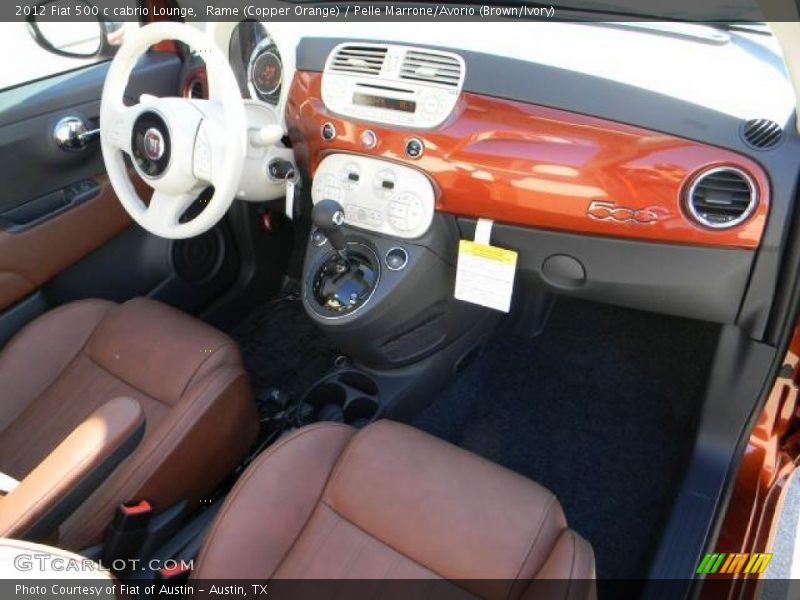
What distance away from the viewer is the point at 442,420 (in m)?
2.13

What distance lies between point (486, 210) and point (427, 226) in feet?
0.51

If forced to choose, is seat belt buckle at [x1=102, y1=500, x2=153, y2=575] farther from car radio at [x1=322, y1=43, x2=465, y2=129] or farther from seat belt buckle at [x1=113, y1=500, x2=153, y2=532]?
car radio at [x1=322, y1=43, x2=465, y2=129]

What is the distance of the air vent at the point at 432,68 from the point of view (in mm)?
1492

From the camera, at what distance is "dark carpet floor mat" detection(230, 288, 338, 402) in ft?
7.45

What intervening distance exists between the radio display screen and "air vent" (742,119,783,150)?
0.68m

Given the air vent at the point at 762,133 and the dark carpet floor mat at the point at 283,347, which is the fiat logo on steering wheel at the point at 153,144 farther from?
the air vent at the point at 762,133

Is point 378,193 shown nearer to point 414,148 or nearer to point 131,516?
point 414,148

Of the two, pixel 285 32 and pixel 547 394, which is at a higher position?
pixel 285 32

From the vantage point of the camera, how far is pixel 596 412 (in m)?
2.11

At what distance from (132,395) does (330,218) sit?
2.05 feet

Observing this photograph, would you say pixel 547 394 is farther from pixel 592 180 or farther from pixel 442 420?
pixel 592 180

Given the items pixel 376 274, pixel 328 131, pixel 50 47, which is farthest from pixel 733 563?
pixel 50 47

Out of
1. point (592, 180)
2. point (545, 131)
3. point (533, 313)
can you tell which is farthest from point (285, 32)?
point (533, 313)

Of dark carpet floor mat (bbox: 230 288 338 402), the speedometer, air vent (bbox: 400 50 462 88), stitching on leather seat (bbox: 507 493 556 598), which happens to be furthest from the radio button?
dark carpet floor mat (bbox: 230 288 338 402)
